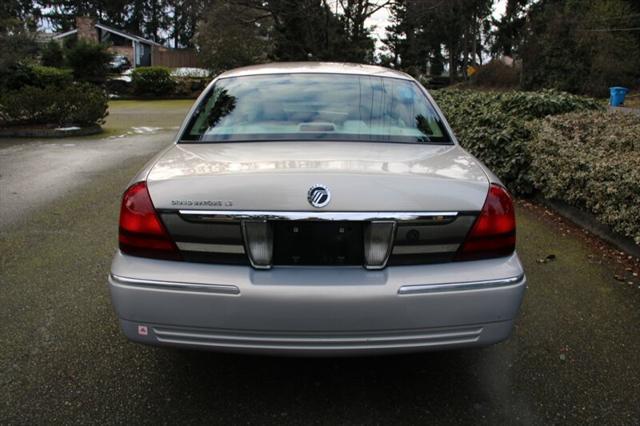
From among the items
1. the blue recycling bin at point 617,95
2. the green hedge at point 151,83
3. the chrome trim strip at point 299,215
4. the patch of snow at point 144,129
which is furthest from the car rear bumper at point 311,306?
the green hedge at point 151,83

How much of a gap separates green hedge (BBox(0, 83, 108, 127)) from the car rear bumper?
11.6m

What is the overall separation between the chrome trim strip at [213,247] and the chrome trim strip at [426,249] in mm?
629

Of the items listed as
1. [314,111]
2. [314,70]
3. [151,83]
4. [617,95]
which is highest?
[151,83]

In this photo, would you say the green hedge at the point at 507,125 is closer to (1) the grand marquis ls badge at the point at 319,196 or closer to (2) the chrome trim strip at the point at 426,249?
(2) the chrome trim strip at the point at 426,249

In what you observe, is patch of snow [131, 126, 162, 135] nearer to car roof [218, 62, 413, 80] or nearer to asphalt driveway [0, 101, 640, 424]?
asphalt driveway [0, 101, 640, 424]

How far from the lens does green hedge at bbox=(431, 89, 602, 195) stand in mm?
6430

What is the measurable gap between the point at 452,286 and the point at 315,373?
3.14 feet

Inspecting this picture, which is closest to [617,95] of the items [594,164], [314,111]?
[594,164]

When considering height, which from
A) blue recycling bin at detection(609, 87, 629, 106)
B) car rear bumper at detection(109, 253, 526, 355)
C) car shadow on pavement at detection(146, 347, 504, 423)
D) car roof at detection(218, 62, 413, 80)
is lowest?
car shadow on pavement at detection(146, 347, 504, 423)

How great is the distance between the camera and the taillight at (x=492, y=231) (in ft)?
7.36

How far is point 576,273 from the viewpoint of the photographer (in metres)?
4.14

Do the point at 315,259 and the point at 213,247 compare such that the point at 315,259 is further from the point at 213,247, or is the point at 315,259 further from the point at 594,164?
the point at 594,164

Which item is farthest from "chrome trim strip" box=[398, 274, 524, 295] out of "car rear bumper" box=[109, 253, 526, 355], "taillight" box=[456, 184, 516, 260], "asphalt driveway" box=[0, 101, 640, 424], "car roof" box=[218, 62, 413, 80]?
"car roof" box=[218, 62, 413, 80]

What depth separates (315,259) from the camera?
218cm
